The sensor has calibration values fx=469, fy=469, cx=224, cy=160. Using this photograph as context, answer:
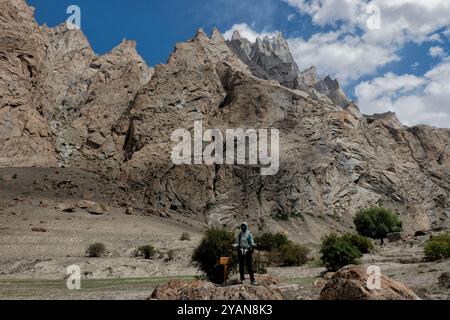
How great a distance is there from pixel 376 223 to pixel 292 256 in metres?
38.1

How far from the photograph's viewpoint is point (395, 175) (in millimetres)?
93062

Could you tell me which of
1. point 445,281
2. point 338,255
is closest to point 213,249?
point 338,255

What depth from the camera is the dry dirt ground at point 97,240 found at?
68.6 feet

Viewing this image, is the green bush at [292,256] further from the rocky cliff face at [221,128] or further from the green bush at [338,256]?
the rocky cliff face at [221,128]

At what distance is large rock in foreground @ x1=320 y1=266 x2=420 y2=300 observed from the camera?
10.6 metres

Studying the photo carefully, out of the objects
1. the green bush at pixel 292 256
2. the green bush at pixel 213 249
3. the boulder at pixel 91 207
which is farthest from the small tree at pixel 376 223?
the green bush at pixel 213 249

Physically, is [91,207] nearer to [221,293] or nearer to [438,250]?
[438,250]

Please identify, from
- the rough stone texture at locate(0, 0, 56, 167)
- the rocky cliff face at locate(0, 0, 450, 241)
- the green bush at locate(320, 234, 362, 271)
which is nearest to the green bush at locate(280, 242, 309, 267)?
the green bush at locate(320, 234, 362, 271)

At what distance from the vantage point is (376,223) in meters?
72.3

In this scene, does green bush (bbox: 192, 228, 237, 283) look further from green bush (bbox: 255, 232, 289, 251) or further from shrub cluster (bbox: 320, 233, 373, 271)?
green bush (bbox: 255, 232, 289, 251)

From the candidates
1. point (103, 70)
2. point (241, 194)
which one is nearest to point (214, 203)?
point (241, 194)

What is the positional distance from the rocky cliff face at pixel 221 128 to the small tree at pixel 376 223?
4714 mm

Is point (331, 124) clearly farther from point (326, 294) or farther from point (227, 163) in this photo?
point (326, 294)

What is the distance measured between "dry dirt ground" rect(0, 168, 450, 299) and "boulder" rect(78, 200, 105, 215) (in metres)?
0.89
